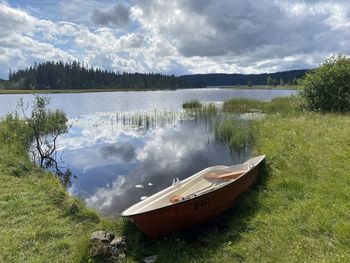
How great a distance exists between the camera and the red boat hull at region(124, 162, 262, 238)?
17.1 ft

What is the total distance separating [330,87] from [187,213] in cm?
1783

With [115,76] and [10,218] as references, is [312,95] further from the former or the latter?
[115,76]

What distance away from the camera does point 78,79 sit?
107625 millimetres

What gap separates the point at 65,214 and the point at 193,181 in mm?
3051

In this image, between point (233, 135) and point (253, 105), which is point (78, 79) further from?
point (233, 135)

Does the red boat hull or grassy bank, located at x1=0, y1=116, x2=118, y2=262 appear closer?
grassy bank, located at x1=0, y1=116, x2=118, y2=262

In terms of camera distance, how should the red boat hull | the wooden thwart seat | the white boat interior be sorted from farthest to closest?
the wooden thwart seat < the white boat interior < the red boat hull

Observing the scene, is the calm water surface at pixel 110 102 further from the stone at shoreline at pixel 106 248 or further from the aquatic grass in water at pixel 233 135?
the stone at shoreline at pixel 106 248

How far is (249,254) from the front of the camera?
4.78 metres

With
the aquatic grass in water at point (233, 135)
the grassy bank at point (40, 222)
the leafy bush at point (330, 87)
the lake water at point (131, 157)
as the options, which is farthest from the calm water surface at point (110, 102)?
the leafy bush at point (330, 87)

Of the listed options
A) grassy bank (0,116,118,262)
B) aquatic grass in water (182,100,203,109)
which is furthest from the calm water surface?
grassy bank (0,116,118,262)

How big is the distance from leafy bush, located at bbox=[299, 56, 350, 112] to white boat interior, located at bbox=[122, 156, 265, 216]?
13.8 metres

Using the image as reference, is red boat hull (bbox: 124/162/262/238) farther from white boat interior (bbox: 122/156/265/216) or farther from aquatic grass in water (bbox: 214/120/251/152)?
aquatic grass in water (bbox: 214/120/251/152)

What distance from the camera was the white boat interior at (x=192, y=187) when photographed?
230 inches
